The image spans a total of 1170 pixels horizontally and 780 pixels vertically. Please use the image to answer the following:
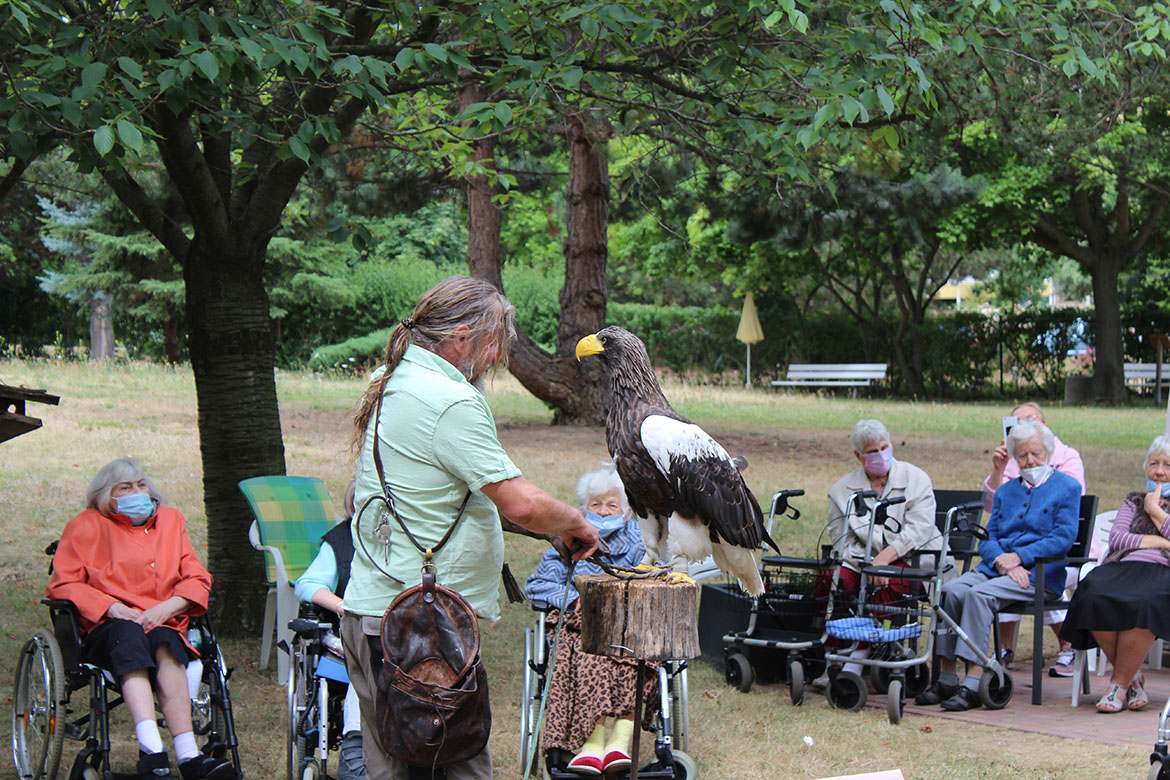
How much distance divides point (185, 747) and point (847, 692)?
292 cm

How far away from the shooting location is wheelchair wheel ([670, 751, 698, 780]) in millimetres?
4344

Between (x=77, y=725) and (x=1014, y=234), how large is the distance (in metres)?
20.2

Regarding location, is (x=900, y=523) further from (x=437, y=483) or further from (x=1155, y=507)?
(x=437, y=483)

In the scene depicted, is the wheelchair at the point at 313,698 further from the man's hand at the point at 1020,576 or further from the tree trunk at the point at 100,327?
the tree trunk at the point at 100,327

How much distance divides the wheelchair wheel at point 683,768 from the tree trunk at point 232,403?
2.74 metres

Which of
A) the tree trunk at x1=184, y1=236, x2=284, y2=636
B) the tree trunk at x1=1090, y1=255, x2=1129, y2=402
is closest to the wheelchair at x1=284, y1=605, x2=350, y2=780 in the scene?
the tree trunk at x1=184, y1=236, x2=284, y2=636

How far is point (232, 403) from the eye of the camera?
19.6ft

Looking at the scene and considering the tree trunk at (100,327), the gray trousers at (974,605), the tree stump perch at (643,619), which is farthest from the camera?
the tree trunk at (100,327)

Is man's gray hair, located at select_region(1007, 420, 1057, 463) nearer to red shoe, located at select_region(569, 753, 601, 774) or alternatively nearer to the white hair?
the white hair

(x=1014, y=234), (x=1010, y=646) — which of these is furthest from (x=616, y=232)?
(x=1010, y=646)

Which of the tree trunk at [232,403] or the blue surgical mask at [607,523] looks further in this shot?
the tree trunk at [232,403]

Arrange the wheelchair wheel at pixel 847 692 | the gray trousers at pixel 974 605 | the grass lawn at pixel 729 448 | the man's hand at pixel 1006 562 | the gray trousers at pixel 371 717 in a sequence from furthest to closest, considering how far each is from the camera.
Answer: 1. the man's hand at pixel 1006 562
2. the gray trousers at pixel 974 605
3. the wheelchair wheel at pixel 847 692
4. the grass lawn at pixel 729 448
5. the gray trousers at pixel 371 717

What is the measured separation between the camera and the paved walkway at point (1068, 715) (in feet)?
16.0

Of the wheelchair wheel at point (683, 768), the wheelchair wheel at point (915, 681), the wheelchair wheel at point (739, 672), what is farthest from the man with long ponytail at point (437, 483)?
the wheelchair wheel at point (915, 681)
